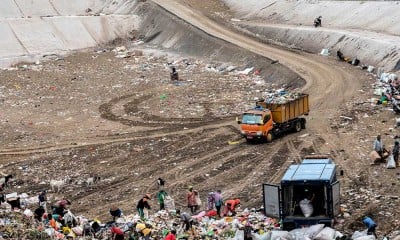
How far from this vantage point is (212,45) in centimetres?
4294

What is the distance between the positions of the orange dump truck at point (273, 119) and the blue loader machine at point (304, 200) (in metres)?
8.79

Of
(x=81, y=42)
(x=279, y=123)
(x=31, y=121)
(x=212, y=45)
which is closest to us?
(x=279, y=123)

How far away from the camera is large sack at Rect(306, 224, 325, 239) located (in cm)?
1511

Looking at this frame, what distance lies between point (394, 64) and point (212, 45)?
44.3 feet

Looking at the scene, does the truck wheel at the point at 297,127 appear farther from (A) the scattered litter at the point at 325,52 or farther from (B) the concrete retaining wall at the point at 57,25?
(B) the concrete retaining wall at the point at 57,25

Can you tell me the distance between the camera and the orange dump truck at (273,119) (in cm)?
2502

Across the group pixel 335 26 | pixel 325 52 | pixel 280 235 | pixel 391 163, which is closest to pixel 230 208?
pixel 280 235

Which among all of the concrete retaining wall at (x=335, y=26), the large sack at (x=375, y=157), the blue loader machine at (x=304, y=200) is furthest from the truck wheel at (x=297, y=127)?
the blue loader machine at (x=304, y=200)

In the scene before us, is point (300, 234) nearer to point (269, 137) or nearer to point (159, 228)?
point (159, 228)

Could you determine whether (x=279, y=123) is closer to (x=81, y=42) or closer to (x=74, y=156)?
(x=74, y=156)

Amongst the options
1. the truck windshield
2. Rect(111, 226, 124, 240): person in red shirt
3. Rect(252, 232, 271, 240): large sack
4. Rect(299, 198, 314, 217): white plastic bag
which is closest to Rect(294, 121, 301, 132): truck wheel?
the truck windshield

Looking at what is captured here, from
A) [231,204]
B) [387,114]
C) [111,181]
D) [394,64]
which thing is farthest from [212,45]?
[231,204]

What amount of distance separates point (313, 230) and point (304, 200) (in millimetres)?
869

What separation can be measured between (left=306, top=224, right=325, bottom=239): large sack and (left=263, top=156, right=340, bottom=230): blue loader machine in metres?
0.22
